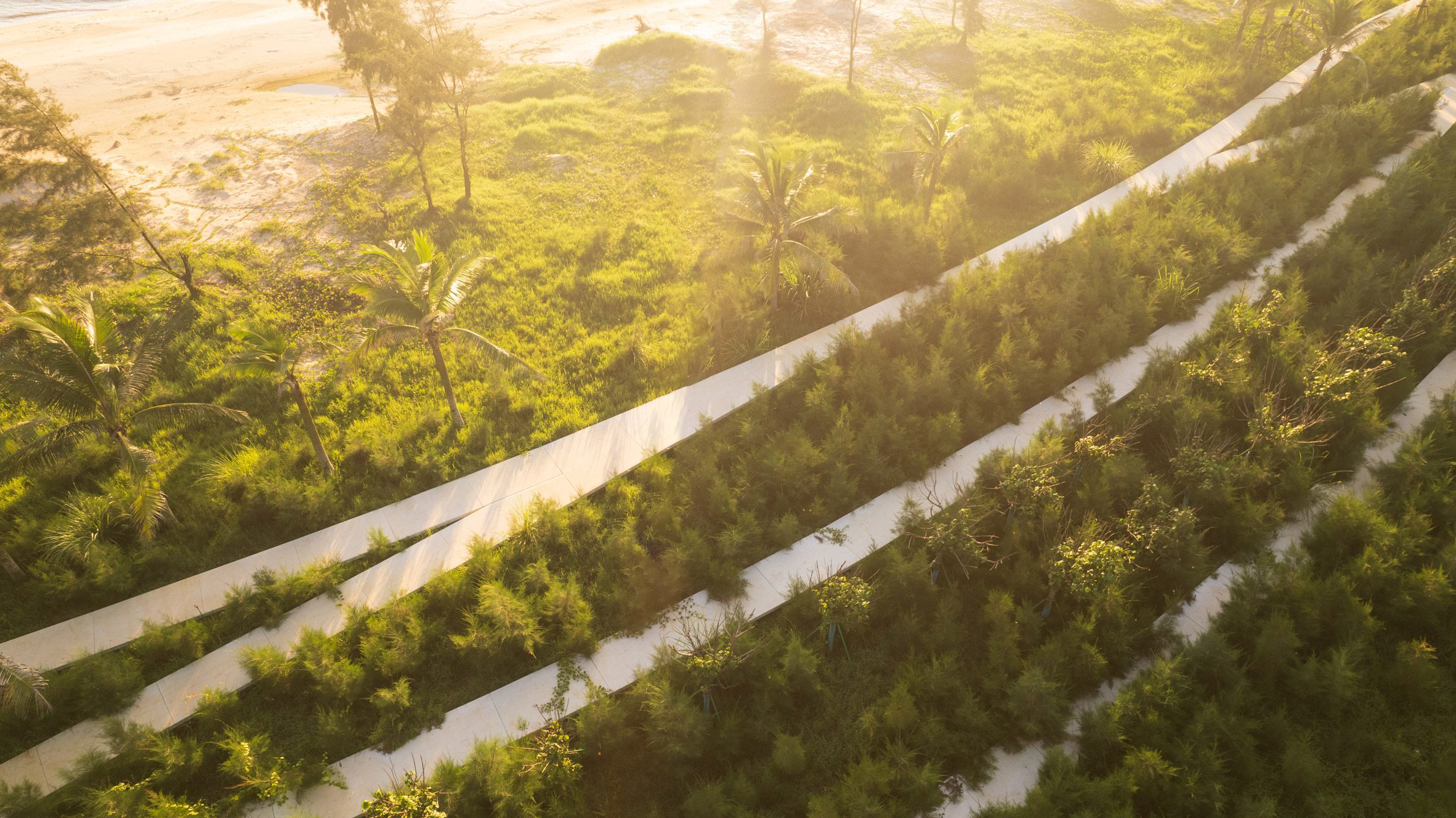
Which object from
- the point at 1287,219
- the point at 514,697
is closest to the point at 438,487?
the point at 514,697

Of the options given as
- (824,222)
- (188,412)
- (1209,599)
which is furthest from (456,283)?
(1209,599)

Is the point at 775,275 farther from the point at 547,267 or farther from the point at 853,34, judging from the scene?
the point at 853,34

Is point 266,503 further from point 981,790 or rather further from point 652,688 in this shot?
point 981,790

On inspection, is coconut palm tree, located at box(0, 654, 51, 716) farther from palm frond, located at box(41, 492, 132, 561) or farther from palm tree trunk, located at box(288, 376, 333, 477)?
palm tree trunk, located at box(288, 376, 333, 477)

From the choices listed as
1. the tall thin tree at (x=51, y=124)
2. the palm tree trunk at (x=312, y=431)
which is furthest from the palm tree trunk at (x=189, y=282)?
the palm tree trunk at (x=312, y=431)

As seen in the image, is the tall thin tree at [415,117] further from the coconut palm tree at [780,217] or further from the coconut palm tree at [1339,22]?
the coconut palm tree at [1339,22]

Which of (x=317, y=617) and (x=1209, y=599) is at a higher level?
(x=317, y=617)

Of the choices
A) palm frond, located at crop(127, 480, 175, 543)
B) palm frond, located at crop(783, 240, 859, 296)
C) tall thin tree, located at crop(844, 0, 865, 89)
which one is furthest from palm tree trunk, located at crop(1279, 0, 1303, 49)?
palm frond, located at crop(127, 480, 175, 543)
